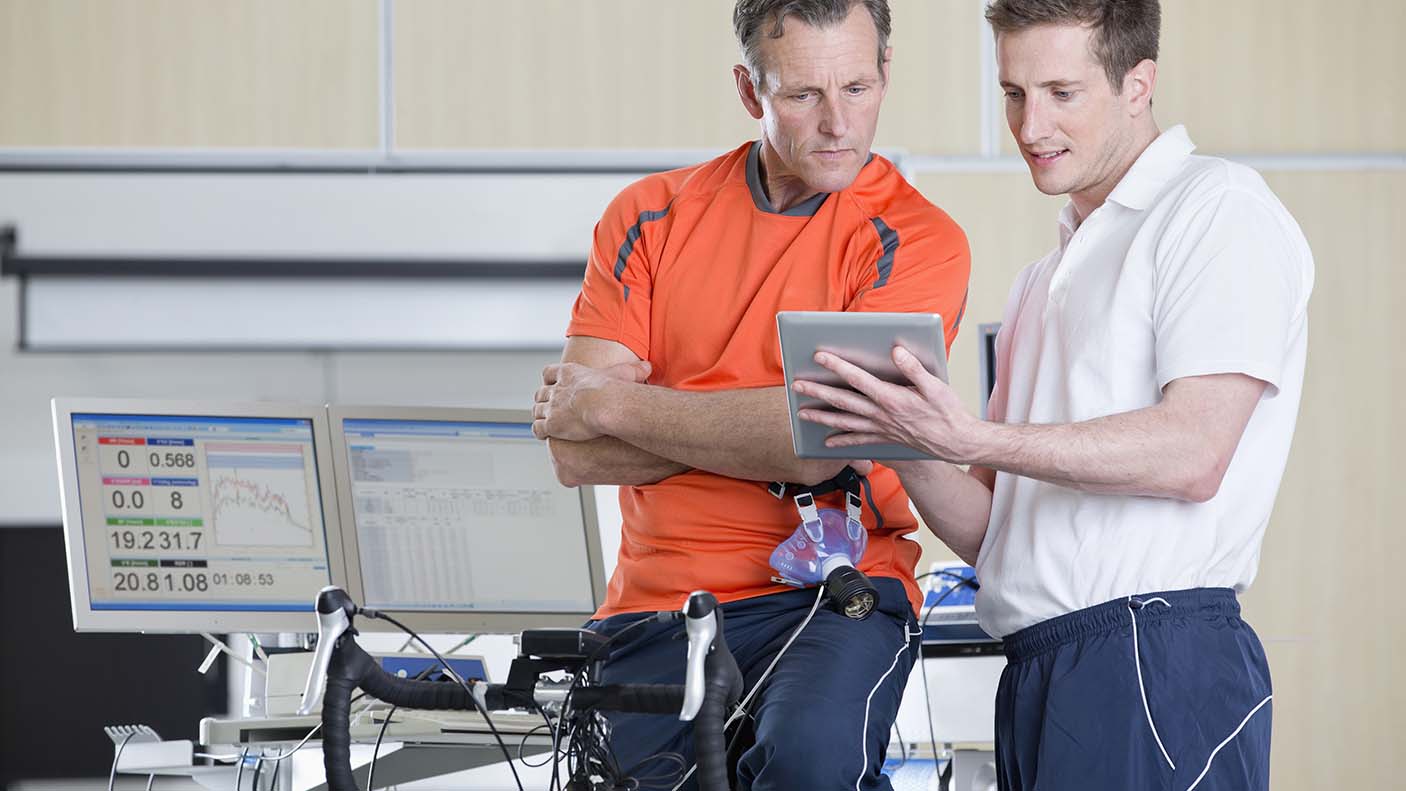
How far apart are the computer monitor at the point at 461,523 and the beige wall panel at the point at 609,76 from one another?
1.20 meters

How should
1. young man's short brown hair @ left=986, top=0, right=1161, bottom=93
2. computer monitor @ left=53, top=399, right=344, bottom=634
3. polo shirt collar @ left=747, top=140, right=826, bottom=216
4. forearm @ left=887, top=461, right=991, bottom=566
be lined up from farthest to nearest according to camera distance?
computer monitor @ left=53, top=399, right=344, bottom=634
polo shirt collar @ left=747, top=140, right=826, bottom=216
forearm @ left=887, top=461, right=991, bottom=566
young man's short brown hair @ left=986, top=0, right=1161, bottom=93

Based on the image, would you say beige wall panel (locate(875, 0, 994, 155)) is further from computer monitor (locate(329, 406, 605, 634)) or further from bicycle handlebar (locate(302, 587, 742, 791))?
bicycle handlebar (locate(302, 587, 742, 791))

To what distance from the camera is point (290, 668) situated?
8.11ft

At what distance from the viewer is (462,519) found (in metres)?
2.56

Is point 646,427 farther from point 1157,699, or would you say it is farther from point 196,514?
point 196,514

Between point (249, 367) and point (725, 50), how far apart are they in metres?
1.32

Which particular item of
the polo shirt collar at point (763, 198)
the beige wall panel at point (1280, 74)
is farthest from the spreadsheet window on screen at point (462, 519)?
the beige wall panel at point (1280, 74)

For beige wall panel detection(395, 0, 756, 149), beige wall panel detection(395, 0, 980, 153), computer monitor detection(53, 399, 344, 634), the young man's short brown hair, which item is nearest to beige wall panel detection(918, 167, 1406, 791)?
beige wall panel detection(395, 0, 980, 153)

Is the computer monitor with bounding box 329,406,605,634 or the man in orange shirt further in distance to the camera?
the computer monitor with bounding box 329,406,605,634

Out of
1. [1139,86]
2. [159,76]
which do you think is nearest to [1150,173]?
[1139,86]

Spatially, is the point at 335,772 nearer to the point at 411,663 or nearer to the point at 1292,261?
the point at 411,663

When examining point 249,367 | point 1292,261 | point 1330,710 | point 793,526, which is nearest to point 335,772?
point 793,526

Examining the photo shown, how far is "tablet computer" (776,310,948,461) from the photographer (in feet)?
4.97

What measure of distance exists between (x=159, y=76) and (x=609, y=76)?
1017 mm
